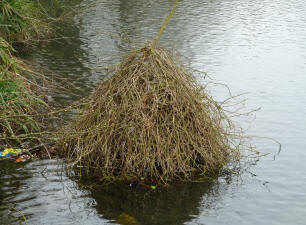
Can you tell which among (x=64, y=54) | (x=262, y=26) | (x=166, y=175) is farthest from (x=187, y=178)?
(x=262, y=26)

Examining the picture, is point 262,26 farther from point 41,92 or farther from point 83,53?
point 41,92

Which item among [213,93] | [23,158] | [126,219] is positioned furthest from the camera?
[213,93]

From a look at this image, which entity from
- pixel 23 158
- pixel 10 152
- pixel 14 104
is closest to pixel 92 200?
pixel 23 158

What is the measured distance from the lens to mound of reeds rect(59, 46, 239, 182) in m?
6.28

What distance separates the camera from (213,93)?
34.2ft

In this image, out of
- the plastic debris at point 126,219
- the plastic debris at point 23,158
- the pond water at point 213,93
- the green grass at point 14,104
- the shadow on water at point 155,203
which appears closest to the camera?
the plastic debris at point 126,219

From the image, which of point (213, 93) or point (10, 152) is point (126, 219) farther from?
point (213, 93)

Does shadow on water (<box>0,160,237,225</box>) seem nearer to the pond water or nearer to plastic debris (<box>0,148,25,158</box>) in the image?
the pond water

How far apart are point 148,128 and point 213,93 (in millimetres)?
4409

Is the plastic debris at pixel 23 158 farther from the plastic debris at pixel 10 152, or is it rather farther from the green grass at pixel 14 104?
the green grass at pixel 14 104

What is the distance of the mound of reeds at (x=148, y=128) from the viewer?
628cm

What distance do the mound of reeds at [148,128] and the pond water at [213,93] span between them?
0.99 ft

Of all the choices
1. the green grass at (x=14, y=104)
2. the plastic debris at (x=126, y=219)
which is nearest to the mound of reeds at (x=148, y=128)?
the plastic debris at (x=126, y=219)

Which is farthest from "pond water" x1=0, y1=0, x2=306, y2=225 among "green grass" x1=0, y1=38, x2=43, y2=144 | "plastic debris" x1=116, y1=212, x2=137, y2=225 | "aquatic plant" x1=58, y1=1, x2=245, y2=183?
"green grass" x1=0, y1=38, x2=43, y2=144
